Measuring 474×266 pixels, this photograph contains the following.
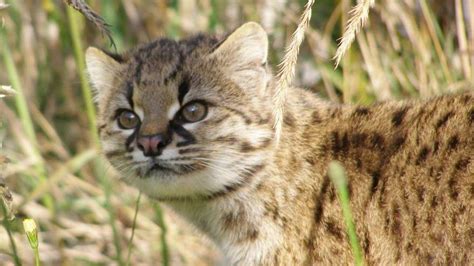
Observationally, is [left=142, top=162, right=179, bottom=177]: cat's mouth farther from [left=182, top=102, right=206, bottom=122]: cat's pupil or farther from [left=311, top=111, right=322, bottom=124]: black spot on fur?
[left=311, top=111, right=322, bottom=124]: black spot on fur

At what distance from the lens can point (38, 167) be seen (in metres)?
6.46

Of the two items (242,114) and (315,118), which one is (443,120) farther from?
(242,114)

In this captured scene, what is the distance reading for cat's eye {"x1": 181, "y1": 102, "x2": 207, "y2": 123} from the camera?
197 inches

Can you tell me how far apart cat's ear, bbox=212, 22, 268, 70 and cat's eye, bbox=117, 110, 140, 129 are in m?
0.53

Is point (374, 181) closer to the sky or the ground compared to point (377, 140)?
closer to the ground

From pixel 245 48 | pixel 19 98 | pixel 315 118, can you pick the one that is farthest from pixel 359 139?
pixel 19 98

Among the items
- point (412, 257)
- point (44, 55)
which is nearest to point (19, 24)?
point (44, 55)

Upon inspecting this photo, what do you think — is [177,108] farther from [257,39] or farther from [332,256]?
[332,256]

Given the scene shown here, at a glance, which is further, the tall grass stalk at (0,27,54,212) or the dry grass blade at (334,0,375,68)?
the tall grass stalk at (0,27,54,212)

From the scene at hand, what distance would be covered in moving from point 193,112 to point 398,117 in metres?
1.00

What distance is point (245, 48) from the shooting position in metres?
5.22

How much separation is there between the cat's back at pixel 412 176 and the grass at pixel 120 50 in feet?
4.87

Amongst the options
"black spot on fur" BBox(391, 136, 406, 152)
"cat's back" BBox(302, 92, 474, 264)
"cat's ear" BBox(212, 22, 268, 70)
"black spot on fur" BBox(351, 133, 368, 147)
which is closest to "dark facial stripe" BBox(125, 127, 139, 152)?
"cat's ear" BBox(212, 22, 268, 70)

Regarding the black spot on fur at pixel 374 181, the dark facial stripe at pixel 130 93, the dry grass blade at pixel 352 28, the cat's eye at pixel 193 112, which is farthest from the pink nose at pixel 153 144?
the dry grass blade at pixel 352 28
